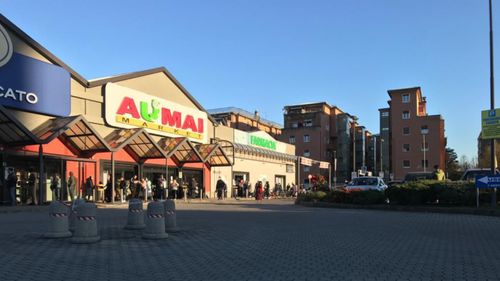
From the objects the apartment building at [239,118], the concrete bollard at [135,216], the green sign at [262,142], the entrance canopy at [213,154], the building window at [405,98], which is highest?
the building window at [405,98]

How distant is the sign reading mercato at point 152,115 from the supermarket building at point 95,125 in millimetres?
61

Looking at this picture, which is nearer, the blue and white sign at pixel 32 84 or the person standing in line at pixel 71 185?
the blue and white sign at pixel 32 84

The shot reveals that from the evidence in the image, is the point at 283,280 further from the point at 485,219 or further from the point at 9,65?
the point at 9,65

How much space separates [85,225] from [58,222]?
4.02 ft

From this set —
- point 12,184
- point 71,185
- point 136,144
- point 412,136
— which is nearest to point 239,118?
point 412,136

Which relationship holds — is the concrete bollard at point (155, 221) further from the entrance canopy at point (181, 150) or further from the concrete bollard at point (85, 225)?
the entrance canopy at point (181, 150)

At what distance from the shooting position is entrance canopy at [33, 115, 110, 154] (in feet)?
76.2

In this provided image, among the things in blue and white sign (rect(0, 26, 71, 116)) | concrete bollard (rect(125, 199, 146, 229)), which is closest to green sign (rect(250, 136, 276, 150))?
blue and white sign (rect(0, 26, 71, 116))

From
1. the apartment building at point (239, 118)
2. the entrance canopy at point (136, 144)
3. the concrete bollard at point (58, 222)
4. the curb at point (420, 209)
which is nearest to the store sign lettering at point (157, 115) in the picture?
the entrance canopy at point (136, 144)

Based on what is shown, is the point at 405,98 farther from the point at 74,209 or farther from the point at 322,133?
the point at 74,209

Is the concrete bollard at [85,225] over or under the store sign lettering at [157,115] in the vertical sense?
under

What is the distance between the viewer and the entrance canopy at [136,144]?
2769 centimetres

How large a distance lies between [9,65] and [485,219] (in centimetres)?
2102

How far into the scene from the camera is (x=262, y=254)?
367 inches
